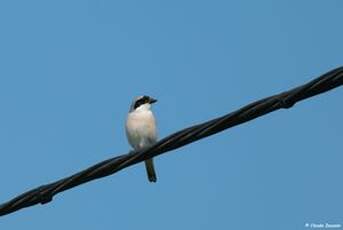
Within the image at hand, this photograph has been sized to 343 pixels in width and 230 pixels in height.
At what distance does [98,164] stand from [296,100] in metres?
1.45

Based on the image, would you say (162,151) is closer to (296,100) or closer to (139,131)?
(296,100)

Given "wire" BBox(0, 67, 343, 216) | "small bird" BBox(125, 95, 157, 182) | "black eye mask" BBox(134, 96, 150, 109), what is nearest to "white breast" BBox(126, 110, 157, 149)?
"small bird" BBox(125, 95, 157, 182)

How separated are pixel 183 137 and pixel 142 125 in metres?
6.13

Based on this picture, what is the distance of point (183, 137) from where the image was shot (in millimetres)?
5938

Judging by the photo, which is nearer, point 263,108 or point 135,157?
point 263,108

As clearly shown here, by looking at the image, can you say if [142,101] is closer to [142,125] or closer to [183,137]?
[142,125]

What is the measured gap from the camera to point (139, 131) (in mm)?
12070

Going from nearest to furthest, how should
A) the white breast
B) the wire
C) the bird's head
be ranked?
the wire → the white breast → the bird's head

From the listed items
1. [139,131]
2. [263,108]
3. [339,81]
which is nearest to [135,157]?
[263,108]

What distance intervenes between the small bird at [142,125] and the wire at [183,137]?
5763 millimetres

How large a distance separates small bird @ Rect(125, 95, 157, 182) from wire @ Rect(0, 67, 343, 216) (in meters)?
5.76

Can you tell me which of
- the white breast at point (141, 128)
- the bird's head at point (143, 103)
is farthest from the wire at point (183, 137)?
the bird's head at point (143, 103)

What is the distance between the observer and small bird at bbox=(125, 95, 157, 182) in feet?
39.7

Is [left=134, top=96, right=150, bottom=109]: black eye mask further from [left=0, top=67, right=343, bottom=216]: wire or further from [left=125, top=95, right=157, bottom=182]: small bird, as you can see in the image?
[left=0, top=67, right=343, bottom=216]: wire
